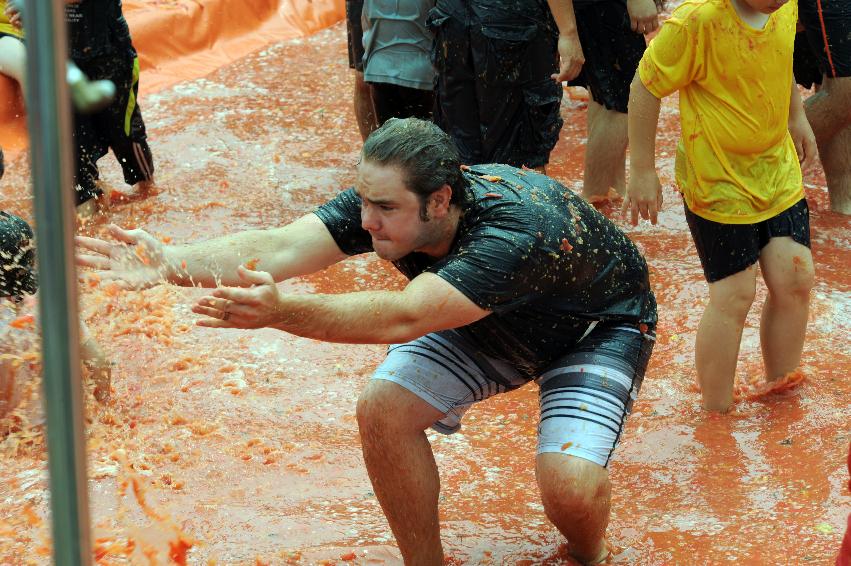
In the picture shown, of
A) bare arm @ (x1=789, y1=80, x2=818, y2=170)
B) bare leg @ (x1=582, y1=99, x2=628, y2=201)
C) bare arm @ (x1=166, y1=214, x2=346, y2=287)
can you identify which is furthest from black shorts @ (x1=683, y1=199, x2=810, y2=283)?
bare leg @ (x1=582, y1=99, x2=628, y2=201)

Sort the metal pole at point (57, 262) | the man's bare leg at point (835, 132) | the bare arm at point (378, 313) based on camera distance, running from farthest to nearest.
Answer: the man's bare leg at point (835, 132), the bare arm at point (378, 313), the metal pole at point (57, 262)

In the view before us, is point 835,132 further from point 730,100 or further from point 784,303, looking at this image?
point 730,100

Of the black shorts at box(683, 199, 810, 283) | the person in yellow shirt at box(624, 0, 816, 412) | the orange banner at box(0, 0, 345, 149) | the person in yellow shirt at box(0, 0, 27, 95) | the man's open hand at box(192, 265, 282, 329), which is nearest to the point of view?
the man's open hand at box(192, 265, 282, 329)

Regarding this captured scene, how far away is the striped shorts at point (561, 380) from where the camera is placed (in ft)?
9.95

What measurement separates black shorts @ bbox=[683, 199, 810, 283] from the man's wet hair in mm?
1189

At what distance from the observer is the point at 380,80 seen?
5590 millimetres

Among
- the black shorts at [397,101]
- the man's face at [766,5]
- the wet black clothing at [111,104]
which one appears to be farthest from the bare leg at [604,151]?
the wet black clothing at [111,104]

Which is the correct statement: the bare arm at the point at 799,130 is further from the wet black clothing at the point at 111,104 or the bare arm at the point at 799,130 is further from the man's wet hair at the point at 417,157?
the wet black clothing at the point at 111,104

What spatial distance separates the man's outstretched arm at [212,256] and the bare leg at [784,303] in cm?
151

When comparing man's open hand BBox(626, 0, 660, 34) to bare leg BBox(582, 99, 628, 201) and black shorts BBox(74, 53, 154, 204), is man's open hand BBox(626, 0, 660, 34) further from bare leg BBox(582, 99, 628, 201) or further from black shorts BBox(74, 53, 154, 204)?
black shorts BBox(74, 53, 154, 204)

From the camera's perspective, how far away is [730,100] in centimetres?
368

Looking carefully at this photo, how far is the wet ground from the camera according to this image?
10.9ft

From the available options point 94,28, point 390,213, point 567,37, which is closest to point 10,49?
point 94,28

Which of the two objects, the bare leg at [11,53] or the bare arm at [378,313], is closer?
the bare arm at [378,313]
